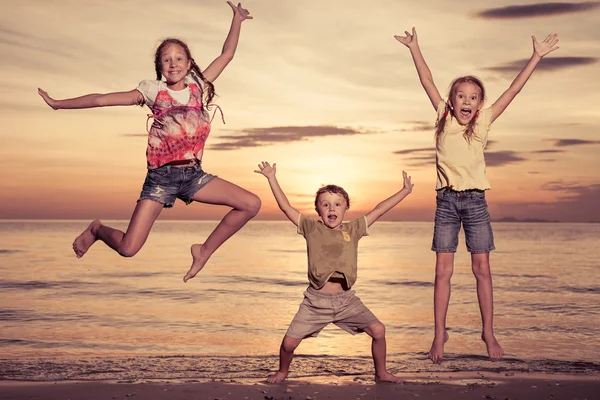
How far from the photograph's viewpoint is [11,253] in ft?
126

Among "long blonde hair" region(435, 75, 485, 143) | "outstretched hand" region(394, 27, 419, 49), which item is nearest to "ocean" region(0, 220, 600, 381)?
"long blonde hair" region(435, 75, 485, 143)

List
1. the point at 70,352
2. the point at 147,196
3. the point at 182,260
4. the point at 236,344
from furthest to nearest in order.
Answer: the point at 182,260, the point at 236,344, the point at 70,352, the point at 147,196

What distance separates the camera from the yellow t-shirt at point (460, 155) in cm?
721

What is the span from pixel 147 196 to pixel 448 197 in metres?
2.99

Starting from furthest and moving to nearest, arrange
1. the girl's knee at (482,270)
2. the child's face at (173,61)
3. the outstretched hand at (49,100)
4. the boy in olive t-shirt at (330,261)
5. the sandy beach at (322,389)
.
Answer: the girl's knee at (482,270)
the boy in olive t-shirt at (330,261)
the child's face at (173,61)
the sandy beach at (322,389)
the outstretched hand at (49,100)

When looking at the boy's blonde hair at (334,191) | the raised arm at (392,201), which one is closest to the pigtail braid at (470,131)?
the raised arm at (392,201)

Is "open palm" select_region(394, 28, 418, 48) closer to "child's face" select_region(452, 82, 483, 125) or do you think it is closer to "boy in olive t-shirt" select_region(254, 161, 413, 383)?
"child's face" select_region(452, 82, 483, 125)

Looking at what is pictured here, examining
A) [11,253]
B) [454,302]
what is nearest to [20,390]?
[454,302]

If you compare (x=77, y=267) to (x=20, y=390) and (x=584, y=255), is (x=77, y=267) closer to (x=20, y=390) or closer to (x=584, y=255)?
(x=20, y=390)

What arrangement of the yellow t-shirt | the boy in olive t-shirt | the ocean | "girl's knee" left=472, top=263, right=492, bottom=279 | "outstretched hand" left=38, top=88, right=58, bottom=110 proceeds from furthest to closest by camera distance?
the ocean < "girl's knee" left=472, top=263, right=492, bottom=279 < the yellow t-shirt < the boy in olive t-shirt < "outstretched hand" left=38, top=88, right=58, bottom=110

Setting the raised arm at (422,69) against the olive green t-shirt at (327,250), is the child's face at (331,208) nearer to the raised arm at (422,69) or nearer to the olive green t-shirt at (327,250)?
the olive green t-shirt at (327,250)

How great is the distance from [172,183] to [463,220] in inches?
116

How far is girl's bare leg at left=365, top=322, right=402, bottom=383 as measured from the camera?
23.7 feet

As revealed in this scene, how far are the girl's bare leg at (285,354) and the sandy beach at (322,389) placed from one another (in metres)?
0.11
